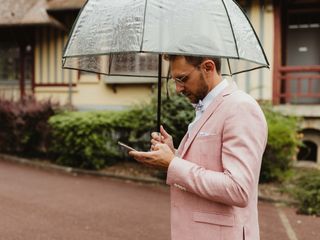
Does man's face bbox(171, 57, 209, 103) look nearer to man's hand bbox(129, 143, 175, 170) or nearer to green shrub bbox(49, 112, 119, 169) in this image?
man's hand bbox(129, 143, 175, 170)

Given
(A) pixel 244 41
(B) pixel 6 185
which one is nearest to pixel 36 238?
(B) pixel 6 185

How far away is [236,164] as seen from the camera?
79.4 inches

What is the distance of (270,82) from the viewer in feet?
36.9

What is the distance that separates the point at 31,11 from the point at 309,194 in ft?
33.1

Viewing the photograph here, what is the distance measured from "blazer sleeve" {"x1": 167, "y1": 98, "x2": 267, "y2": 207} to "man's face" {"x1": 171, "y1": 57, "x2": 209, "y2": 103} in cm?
23

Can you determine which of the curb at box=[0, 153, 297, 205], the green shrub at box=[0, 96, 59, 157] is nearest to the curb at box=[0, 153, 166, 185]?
the curb at box=[0, 153, 297, 205]

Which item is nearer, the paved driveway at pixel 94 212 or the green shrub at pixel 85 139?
the paved driveway at pixel 94 212

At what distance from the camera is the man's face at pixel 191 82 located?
224 centimetres

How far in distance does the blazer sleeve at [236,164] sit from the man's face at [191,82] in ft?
0.76

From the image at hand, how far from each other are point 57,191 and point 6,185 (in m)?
1.15

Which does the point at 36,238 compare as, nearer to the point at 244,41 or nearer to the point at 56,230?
the point at 56,230

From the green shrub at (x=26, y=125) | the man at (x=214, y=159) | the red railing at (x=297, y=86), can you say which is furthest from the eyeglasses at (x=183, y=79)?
the red railing at (x=297, y=86)

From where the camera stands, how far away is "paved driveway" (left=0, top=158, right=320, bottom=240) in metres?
5.91

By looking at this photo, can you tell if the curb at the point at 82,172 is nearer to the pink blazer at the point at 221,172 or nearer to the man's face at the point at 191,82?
the pink blazer at the point at 221,172
